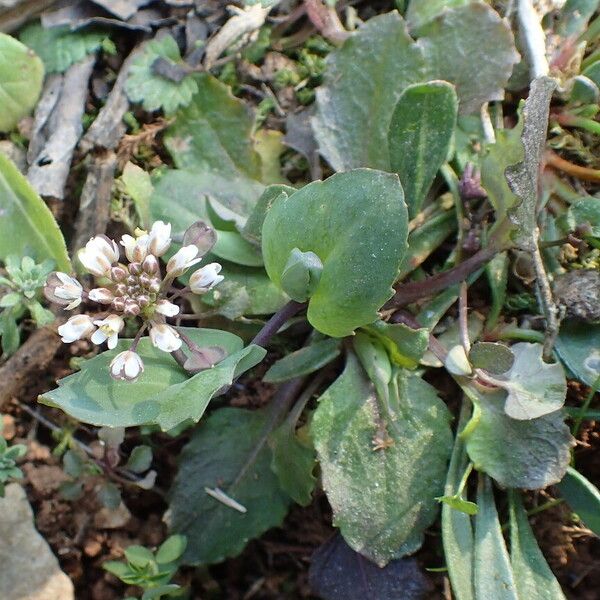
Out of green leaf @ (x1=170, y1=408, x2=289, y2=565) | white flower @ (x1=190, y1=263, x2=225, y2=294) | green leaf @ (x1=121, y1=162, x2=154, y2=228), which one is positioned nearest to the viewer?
white flower @ (x1=190, y1=263, x2=225, y2=294)

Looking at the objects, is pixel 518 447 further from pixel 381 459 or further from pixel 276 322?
pixel 276 322

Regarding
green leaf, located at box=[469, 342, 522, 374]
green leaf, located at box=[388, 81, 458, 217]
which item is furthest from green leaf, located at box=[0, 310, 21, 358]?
green leaf, located at box=[469, 342, 522, 374]

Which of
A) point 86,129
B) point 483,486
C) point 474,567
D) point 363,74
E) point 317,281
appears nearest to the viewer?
point 317,281

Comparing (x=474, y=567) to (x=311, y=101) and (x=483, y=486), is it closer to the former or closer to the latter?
(x=483, y=486)

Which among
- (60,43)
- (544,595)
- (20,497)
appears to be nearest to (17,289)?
(20,497)

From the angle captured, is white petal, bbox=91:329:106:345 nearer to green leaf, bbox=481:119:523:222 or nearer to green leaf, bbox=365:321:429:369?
green leaf, bbox=365:321:429:369

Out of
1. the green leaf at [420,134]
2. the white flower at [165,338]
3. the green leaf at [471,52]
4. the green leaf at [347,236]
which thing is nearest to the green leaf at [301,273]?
the green leaf at [347,236]
